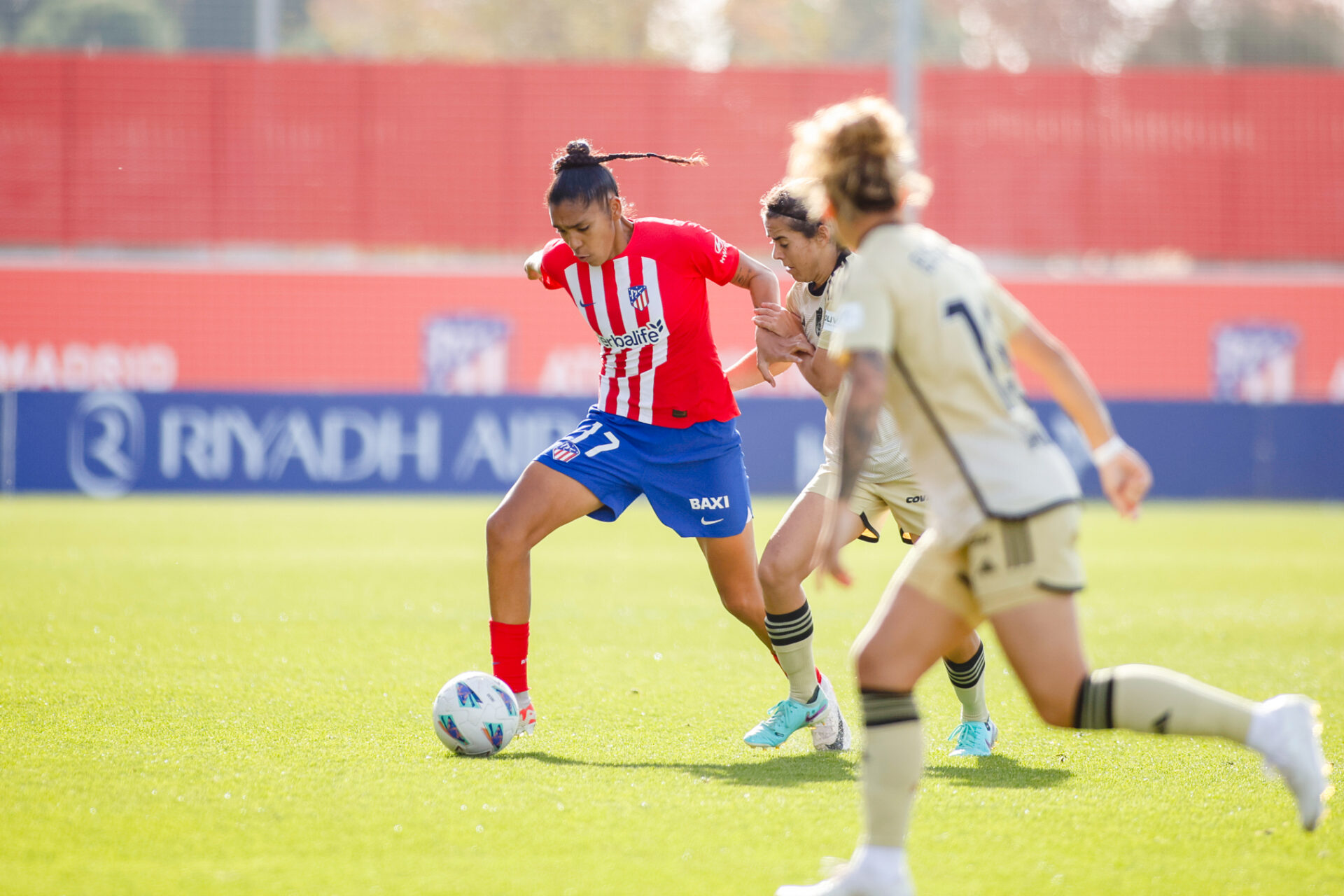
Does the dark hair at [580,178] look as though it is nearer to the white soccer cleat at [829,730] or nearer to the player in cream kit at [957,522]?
the player in cream kit at [957,522]

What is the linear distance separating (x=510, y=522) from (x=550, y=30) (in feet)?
99.9

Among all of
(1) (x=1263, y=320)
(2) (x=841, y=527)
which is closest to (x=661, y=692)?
(2) (x=841, y=527)

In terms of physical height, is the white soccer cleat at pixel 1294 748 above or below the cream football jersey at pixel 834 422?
below

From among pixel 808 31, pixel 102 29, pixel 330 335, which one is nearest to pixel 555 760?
pixel 330 335

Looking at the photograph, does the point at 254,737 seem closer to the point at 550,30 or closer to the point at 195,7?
the point at 195,7

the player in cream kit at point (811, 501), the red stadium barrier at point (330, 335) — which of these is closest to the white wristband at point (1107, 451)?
the player in cream kit at point (811, 501)

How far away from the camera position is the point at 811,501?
5445 millimetres

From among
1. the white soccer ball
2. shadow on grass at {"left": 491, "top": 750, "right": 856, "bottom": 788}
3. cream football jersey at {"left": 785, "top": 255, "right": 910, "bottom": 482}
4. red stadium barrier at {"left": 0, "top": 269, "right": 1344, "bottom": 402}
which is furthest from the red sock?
red stadium barrier at {"left": 0, "top": 269, "right": 1344, "bottom": 402}

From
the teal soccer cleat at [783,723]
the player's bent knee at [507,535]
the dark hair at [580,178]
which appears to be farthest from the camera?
the teal soccer cleat at [783,723]

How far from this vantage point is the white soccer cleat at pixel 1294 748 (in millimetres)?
3457

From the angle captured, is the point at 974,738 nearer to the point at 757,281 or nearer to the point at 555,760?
the point at 555,760

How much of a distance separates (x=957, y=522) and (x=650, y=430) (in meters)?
2.13

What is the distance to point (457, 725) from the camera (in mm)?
4980

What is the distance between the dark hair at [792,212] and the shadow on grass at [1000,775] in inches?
77.6
